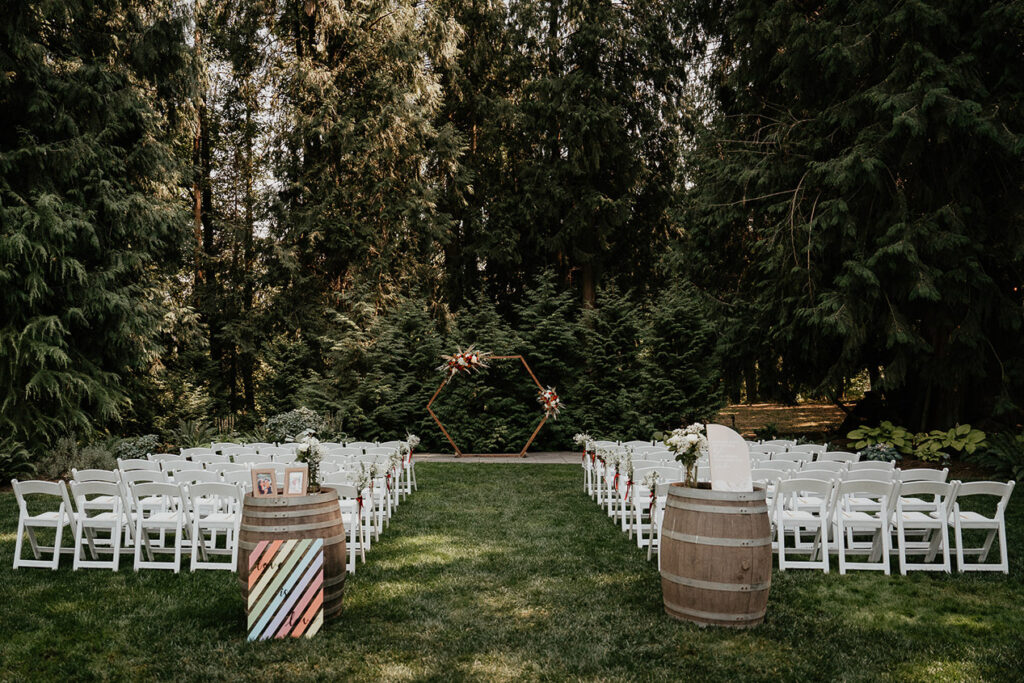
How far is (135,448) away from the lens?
13.1 meters

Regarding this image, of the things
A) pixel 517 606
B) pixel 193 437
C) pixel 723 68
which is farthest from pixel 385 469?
pixel 723 68

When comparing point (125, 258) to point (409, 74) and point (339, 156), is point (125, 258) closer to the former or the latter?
point (339, 156)

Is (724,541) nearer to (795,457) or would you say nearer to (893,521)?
(893,521)

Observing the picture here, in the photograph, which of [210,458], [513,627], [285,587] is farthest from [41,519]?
[513,627]

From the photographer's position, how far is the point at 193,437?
50.1ft

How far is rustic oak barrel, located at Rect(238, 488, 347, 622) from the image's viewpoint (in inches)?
186

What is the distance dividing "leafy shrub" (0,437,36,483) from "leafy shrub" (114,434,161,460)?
1.37 meters

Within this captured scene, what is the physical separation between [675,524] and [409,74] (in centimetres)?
1875

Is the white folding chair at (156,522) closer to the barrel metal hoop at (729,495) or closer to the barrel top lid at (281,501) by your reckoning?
the barrel top lid at (281,501)

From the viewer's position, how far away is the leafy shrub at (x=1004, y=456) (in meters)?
11.3

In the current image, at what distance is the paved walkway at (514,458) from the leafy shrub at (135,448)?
5.34m

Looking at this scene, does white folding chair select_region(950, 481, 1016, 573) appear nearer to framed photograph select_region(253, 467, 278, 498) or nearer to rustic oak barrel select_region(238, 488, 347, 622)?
rustic oak barrel select_region(238, 488, 347, 622)

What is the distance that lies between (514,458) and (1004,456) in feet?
Result: 29.9

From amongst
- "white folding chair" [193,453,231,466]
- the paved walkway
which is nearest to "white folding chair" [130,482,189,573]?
"white folding chair" [193,453,231,466]
